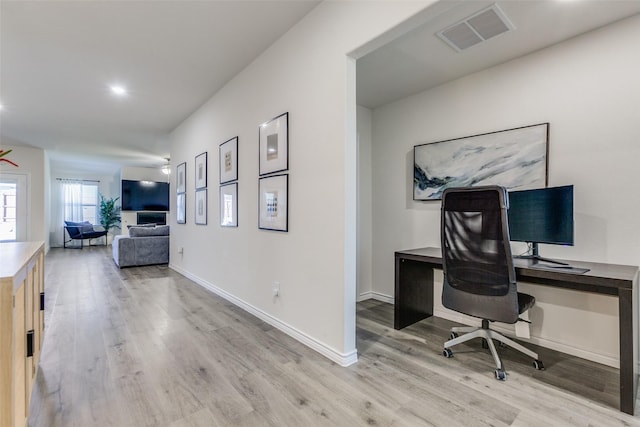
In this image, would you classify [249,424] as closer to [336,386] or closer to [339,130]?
[336,386]

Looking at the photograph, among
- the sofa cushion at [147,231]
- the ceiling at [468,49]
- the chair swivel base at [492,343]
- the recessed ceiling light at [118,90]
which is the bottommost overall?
the chair swivel base at [492,343]

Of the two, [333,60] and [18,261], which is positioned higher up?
[333,60]

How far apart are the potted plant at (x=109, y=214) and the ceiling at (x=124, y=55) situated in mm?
4905

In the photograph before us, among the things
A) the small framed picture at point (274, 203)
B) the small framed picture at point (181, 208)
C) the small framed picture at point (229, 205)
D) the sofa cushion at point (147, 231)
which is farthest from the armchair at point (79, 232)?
the small framed picture at point (274, 203)

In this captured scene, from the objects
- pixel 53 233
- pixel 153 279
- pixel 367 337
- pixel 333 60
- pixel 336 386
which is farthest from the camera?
pixel 53 233

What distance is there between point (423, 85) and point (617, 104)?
156 centimetres

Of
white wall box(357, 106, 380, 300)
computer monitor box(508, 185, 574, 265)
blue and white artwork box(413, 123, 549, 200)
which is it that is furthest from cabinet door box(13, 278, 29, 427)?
blue and white artwork box(413, 123, 549, 200)

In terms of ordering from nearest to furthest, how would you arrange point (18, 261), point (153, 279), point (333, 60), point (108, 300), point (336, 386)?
point (18, 261) → point (336, 386) → point (333, 60) → point (108, 300) → point (153, 279)

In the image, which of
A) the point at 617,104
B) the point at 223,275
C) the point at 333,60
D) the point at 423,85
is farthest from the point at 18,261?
the point at 617,104

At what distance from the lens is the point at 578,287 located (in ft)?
6.96

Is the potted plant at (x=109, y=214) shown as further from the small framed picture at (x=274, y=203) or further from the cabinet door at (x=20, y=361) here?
the cabinet door at (x=20, y=361)

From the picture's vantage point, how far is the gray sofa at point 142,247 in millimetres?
5570

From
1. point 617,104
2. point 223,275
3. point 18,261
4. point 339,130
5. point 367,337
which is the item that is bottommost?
point 367,337

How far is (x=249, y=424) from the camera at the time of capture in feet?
4.89
